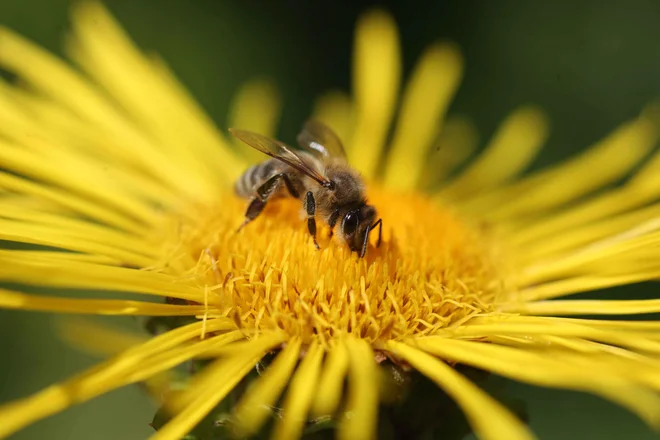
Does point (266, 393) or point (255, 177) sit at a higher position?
point (255, 177)

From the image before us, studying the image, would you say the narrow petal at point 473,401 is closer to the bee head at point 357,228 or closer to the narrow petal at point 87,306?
the bee head at point 357,228

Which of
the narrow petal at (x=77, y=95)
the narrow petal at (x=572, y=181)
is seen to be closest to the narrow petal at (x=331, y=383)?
the narrow petal at (x=77, y=95)

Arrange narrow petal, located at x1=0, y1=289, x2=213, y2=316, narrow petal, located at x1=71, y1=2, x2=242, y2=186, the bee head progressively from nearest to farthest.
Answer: narrow petal, located at x1=0, y1=289, x2=213, y2=316 < the bee head < narrow petal, located at x1=71, y1=2, x2=242, y2=186

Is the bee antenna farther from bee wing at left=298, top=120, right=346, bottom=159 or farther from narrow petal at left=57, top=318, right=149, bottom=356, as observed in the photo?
narrow petal at left=57, top=318, right=149, bottom=356

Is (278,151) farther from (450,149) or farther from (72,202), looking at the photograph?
(450,149)

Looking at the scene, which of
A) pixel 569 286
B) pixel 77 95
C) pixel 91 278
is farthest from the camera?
pixel 77 95

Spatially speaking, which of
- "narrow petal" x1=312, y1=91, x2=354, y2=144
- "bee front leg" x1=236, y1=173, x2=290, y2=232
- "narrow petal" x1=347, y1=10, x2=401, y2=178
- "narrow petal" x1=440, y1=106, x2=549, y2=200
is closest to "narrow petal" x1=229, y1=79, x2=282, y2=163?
"narrow petal" x1=312, y1=91, x2=354, y2=144

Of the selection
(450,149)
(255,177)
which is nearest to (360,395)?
(255,177)
